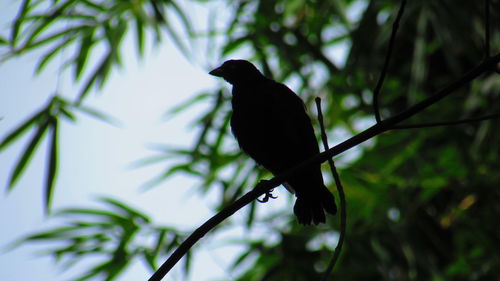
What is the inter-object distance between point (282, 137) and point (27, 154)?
1116mm

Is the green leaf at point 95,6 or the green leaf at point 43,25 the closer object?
the green leaf at point 43,25

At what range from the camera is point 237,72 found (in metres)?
Result: 2.86

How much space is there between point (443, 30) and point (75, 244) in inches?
84.9

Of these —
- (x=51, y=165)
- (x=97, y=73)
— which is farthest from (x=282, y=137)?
(x=97, y=73)

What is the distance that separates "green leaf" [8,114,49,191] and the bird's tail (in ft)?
3.84

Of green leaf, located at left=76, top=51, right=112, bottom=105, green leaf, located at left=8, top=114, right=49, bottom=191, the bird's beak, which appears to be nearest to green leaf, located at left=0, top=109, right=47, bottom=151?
green leaf, located at left=8, top=114, right=49, bottom=191

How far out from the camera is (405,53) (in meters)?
4.29

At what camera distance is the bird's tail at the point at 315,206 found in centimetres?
240

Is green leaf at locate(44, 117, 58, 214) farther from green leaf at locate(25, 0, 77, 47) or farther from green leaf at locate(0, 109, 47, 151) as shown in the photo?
green leaf at locate(25, 0, 77, 47)

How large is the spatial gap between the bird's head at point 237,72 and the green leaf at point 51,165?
27.5 inches

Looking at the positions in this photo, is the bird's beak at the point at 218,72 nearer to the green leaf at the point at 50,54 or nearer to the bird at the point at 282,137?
the bird at the point at 282,137

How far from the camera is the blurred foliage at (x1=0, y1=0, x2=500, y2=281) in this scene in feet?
11.1

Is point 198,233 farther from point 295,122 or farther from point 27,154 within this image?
point 27,154

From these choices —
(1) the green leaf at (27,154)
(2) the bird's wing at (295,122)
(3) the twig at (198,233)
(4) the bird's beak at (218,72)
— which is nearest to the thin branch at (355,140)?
(3) the twig at (198,233)
